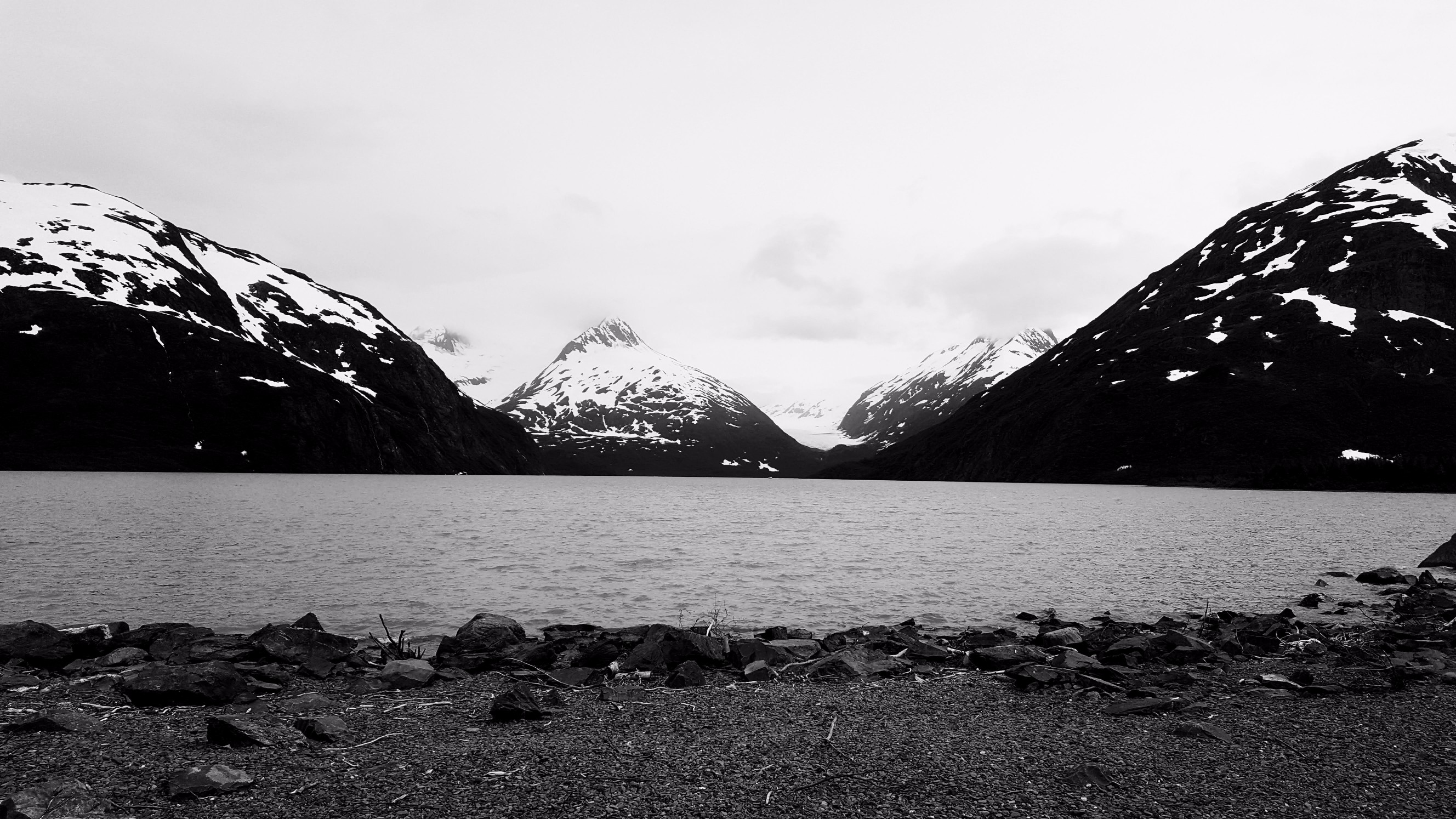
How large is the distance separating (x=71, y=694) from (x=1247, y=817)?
2415 centimetres

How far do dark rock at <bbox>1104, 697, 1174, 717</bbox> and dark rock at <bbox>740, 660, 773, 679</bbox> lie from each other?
28.2 feet

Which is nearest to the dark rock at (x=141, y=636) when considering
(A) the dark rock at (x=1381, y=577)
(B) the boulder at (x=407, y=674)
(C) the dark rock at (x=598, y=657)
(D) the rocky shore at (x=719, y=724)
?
(D) the rocky shore at (x=719, y=724)

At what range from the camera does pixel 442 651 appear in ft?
82.1

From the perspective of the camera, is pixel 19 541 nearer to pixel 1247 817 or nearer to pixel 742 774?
pixel 742 774

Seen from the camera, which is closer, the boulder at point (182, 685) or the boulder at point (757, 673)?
the boulder at point (182, 685)

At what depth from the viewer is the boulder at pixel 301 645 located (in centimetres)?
2325

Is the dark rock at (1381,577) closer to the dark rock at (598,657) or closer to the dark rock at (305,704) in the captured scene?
the dark rock at (598,657)

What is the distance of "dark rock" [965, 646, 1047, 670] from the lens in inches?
916

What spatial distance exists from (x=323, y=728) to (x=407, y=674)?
532cm

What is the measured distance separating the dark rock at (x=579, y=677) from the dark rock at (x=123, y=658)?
38.7 feet

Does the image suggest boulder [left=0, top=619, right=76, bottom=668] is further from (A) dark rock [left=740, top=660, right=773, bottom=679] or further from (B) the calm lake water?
(A) dark rock [left=740, top=660, right=773, bottom=679]

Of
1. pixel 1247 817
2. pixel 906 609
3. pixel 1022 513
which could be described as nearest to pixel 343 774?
pixel 1247 817

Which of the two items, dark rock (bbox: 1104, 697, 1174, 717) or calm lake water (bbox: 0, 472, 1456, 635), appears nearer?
dark rock (bbox: 1104, 697, 1174, 717)

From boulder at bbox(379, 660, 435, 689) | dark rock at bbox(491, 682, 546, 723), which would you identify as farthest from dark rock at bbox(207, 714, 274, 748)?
boulder at bbox(379, 660, 435, 689)
